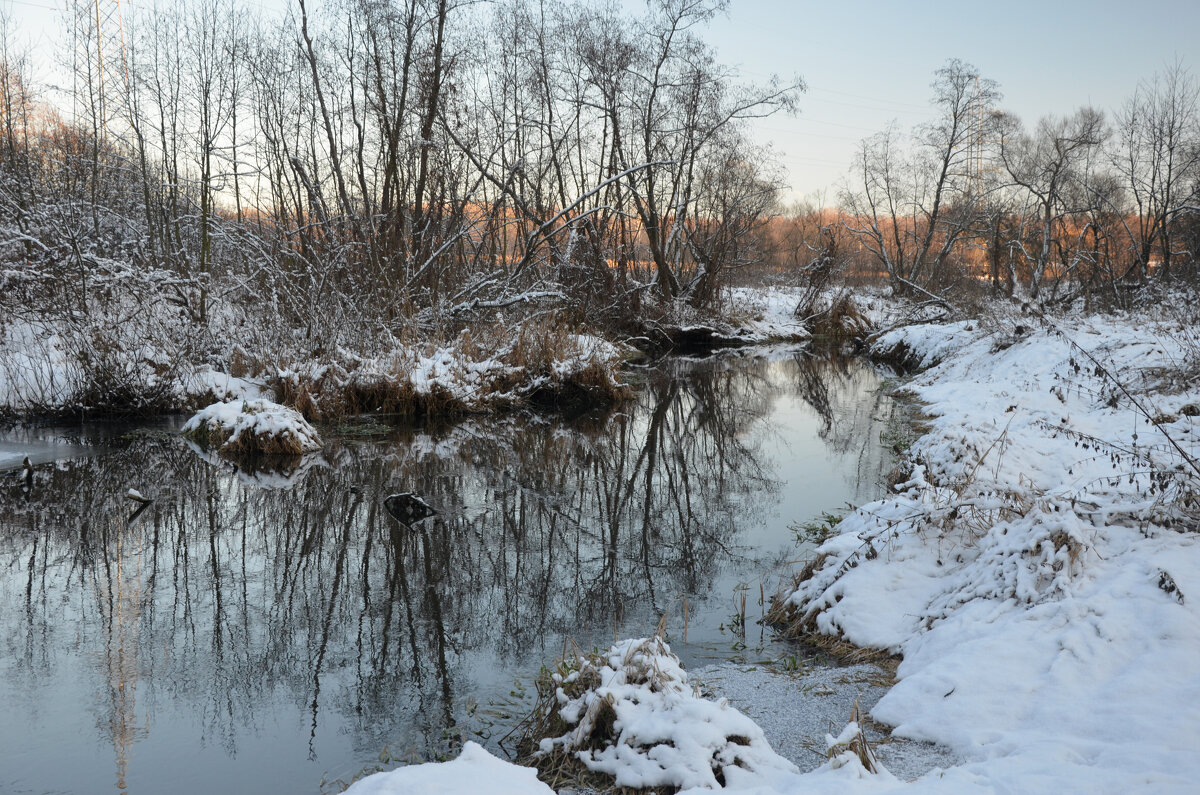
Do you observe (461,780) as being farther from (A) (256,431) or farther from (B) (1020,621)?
(A) (256,431)

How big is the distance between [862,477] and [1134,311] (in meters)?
8.39

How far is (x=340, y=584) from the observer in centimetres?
538

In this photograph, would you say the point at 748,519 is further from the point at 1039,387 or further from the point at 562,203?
the point at 562,203

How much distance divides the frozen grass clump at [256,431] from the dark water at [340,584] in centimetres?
34

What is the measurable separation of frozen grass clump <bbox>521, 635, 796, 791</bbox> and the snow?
0.41 m

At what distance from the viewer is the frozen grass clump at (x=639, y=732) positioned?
271 centimetres

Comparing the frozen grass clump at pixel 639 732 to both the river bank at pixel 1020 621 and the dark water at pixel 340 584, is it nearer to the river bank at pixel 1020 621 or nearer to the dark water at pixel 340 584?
the river bank at pixel 1020 621


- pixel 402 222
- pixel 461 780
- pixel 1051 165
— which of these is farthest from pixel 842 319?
pixel 461 780

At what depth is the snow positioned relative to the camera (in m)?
2.20

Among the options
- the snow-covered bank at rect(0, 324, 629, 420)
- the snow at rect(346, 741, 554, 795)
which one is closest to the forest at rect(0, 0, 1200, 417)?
the snow-covered bank at rect(0, 324, 629, 420)

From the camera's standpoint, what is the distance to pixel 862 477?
8.15 meters

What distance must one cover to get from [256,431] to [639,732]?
25.3ft

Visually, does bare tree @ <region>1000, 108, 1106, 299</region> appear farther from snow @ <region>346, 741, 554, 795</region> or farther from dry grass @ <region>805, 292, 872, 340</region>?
snow @ <region>346, 741, 554, 795</region>

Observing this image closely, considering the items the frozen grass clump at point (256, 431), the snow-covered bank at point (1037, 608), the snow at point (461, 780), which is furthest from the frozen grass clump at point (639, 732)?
the frozen grass clump at point (256, 431)
